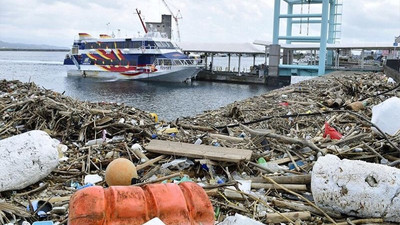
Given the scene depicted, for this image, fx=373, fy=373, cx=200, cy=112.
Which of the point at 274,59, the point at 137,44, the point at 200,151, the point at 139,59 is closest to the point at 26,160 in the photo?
the point at 200,151

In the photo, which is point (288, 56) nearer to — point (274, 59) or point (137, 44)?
point (274, 59)

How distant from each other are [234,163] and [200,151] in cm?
53

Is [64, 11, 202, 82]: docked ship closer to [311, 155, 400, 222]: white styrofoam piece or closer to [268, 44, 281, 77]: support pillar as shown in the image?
[268, 44, 281, 77]: support pillar

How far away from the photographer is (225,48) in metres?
46.8

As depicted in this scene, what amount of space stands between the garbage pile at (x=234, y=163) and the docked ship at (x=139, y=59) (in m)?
36.0

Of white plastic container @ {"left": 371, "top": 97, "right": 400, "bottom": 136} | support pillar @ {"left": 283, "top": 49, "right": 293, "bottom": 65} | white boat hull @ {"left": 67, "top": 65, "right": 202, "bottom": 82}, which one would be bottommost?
white boat hull @ {"left": 67, "top": 65, "right": 202, "bottom": 82}

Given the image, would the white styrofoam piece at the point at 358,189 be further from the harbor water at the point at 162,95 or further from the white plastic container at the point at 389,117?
the harbor water at the point at 162,95

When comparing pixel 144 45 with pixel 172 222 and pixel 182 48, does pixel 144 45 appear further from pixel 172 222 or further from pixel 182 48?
pixel 172 222

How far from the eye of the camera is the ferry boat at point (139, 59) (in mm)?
43812

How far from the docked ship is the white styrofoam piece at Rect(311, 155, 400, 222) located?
40.5 meters

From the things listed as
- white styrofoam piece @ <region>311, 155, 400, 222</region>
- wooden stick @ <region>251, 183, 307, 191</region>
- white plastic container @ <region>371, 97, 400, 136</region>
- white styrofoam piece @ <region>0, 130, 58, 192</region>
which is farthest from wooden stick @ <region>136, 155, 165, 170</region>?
white plastic container @ <region>371, 97, 400, 136</region>

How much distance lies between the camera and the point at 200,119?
964cm

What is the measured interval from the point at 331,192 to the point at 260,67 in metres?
43.8

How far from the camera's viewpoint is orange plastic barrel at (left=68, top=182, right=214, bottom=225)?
280cm
